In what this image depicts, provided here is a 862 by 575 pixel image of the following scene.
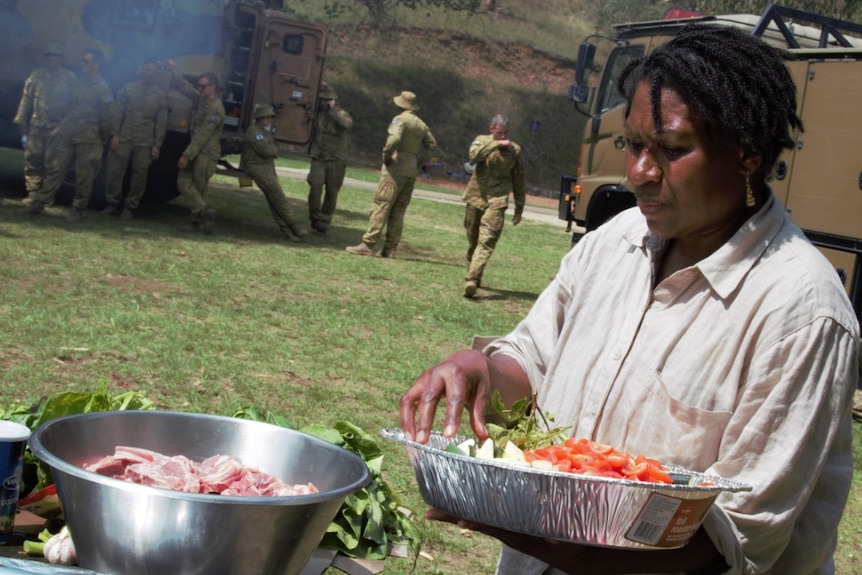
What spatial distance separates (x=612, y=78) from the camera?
12.5 metres

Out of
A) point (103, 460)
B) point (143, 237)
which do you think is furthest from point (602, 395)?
point (143, 237)

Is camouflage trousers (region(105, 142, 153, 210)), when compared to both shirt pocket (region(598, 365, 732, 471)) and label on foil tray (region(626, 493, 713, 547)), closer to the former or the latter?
shirt pocket (region(598, 365, 732, 471))

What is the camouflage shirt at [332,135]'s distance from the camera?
14.8 m

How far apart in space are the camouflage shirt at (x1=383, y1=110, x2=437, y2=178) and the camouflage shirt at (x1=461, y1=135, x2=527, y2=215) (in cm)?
144

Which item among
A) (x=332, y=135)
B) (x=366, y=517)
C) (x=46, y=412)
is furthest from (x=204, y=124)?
(x=366, y=517)

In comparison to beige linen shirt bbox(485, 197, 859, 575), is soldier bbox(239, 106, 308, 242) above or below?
below

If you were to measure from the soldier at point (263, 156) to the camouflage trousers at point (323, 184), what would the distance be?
2.63ft

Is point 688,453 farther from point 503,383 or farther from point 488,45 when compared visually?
point 488,45

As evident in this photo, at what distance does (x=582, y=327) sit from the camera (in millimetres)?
2438

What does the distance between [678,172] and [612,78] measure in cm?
1063

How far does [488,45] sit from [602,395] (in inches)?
1646

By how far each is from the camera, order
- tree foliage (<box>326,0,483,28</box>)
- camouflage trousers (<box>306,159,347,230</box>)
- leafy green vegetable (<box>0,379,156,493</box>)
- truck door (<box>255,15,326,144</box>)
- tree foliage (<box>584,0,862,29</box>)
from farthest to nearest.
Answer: tree foliage (<box>326,0,483,28</box>) → tree foliage (<box>584,0,862,29</box>) → truck door (<box>255,15,326,144</box>) → camouflage trousers (<box>306,159,347,230</box>) → leafy green vegetable (<box>0,379,156,493</box>)

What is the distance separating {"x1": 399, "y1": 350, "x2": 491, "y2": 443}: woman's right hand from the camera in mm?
2143

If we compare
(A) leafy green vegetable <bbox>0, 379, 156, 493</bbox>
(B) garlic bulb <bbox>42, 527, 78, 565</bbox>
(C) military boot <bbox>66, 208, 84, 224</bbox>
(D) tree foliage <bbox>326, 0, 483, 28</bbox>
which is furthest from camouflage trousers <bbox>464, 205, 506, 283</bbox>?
(D) tree foliage <bbox>326, 0, 483, 28</bbox>
